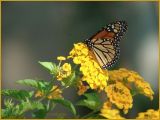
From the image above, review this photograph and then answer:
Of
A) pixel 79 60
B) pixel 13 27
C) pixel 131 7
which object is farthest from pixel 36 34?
pixel 79 60

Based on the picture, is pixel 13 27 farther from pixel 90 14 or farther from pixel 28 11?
pixel 90 14

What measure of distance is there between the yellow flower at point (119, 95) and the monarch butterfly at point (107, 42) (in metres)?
0.29

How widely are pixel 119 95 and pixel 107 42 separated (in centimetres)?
53

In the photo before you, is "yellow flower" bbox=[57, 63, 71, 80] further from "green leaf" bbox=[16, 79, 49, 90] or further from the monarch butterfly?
the monarch butterfly

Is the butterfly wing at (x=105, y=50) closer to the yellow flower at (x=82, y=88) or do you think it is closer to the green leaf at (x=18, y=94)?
the yellow flower at (x=82, y=88)

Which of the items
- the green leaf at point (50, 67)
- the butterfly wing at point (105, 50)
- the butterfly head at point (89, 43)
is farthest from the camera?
the butterfly wing at point (105, 50)

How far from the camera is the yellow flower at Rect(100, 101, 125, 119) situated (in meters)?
1.29

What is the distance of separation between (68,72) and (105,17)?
3.22ft

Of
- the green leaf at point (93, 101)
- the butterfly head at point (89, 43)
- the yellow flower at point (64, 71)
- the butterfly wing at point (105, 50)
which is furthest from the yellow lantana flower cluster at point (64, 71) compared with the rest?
the butterfly wing at point (105, 50)

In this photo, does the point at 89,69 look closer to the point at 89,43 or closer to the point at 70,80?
the point at 70,80

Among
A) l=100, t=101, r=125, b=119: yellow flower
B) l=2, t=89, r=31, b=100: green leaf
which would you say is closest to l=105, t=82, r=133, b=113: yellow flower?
l=100, t=101, r=125, b=119: yellow flower

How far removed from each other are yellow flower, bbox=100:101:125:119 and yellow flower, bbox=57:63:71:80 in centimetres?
17

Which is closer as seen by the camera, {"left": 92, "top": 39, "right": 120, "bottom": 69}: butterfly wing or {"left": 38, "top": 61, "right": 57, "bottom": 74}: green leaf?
{"left": 38, "top": 61, "right": 57, "bottom": 74}: green leaf

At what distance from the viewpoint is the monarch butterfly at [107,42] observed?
5.73 feet
